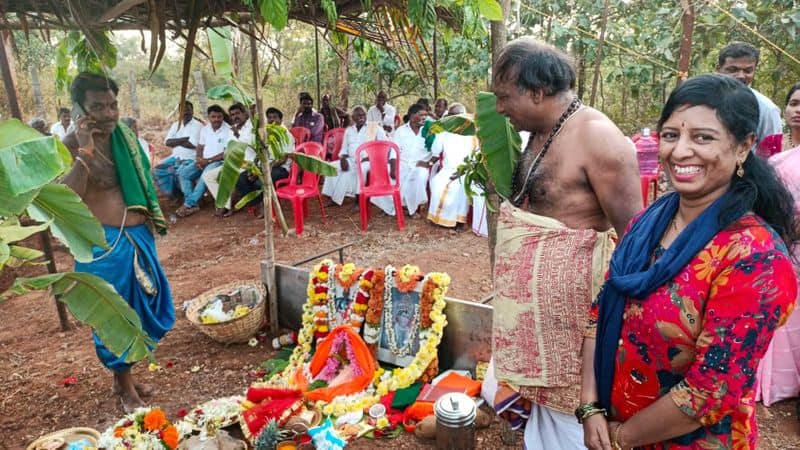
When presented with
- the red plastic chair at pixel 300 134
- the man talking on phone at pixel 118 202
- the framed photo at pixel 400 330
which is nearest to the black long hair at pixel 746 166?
the framed photo at pixel 400 330

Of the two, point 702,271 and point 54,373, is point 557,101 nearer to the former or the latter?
point 702,271

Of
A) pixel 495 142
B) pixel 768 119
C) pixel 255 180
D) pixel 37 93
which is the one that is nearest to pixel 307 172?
pixel 255 180

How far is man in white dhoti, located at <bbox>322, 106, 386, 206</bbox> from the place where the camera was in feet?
26.9

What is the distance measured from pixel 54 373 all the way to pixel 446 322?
3.03 meters

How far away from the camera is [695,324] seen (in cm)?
130

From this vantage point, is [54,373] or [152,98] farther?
[152,98]

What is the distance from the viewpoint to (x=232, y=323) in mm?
4113

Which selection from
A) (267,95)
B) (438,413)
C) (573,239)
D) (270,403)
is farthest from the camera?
(267,95)

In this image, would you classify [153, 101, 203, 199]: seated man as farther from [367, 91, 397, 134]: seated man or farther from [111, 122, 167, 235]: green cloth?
[111, 122, 167, 235]: green cloth

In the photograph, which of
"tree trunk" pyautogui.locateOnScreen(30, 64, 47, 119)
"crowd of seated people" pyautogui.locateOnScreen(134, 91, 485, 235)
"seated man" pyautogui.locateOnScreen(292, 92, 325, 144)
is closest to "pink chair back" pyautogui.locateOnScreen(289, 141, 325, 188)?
"crowd of seated people" pyautogui.locateOnScreen(134, 91, 485, 235)

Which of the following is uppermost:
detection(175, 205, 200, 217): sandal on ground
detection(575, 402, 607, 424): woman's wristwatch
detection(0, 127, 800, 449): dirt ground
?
detection(575, 402, 607, 424): woman's wristwatch

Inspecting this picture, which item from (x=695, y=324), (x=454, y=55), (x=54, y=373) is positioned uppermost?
(x=454, y=55)

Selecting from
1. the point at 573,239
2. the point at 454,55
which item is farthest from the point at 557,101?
the point at 454,55

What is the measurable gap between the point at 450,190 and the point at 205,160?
4.18 metres
